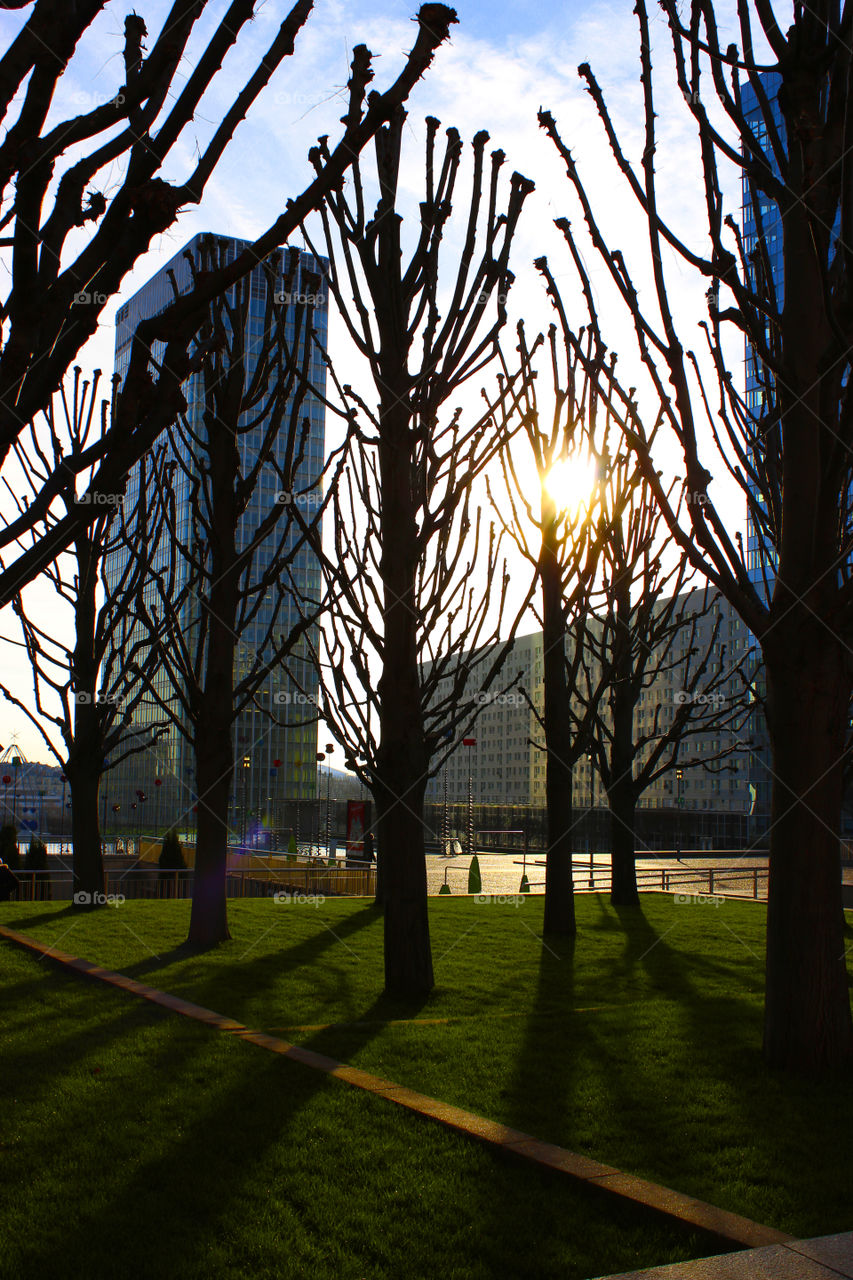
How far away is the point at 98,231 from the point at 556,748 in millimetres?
10284

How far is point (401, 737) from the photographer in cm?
905

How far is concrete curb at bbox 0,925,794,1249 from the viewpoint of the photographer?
12.7 ft

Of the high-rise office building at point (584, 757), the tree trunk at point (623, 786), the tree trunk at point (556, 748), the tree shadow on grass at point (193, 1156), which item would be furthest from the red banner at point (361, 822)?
the tree shadow on grass at point (193, 1156)

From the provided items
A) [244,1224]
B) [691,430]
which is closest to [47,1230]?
[244,1224]

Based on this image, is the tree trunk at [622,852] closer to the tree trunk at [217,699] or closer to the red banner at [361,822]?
the tree trunk at [217,699]

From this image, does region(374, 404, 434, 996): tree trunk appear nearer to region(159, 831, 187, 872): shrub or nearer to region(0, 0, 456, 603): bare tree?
region(0, 0, 456, 603): bare tree

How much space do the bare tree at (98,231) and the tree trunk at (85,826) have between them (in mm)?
12331

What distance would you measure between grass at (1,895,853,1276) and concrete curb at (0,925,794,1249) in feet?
0.28

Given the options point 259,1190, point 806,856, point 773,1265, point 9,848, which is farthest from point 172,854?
point 773,1265

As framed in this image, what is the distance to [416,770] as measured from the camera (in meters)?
8.97

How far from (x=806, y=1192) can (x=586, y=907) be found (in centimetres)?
1259

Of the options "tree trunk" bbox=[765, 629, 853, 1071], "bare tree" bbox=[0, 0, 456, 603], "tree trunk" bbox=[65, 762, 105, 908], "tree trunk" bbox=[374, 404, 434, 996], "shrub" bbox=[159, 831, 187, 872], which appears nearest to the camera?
"bare tree" bbox=[0, 0, 456, 603]

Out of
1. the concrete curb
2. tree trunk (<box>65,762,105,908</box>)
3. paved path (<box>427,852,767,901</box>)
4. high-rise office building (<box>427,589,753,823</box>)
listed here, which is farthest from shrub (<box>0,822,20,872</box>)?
high-rise office building (<box>427,589,753,823</box>)

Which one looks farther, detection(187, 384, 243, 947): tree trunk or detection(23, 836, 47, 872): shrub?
detection(23, 836, 47, 872): shrub
